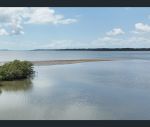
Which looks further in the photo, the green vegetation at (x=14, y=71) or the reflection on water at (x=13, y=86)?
the green vegetation at (x=14, y=71)

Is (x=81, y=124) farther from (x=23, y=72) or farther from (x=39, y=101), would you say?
(x=23, y=72)

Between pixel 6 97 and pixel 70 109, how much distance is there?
2.98 metres

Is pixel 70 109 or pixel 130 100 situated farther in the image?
pixel 130 100

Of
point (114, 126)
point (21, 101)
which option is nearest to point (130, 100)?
point (21, 101)

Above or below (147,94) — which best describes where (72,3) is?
above

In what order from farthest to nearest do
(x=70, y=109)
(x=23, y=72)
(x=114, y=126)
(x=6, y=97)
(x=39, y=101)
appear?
(x=23, y=72)
(x=6, y=97)
(x=39, y=101)
(x=70, y=109)
(x=114, y=126)

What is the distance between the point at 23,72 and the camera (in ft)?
46.2

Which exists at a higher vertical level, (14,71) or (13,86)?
(14,71)

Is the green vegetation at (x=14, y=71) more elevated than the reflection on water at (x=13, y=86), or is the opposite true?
the green vegetation at (x=14, y=71)

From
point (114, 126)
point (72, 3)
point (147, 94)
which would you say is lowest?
point (147, 94)

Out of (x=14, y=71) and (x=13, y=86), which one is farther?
(x=14, y=71)

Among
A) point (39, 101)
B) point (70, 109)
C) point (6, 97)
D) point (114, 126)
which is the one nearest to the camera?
point (114, 126)

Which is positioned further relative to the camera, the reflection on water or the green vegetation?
the green vegetation

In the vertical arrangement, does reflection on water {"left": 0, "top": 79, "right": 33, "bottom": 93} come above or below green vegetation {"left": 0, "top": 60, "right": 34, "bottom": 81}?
below
